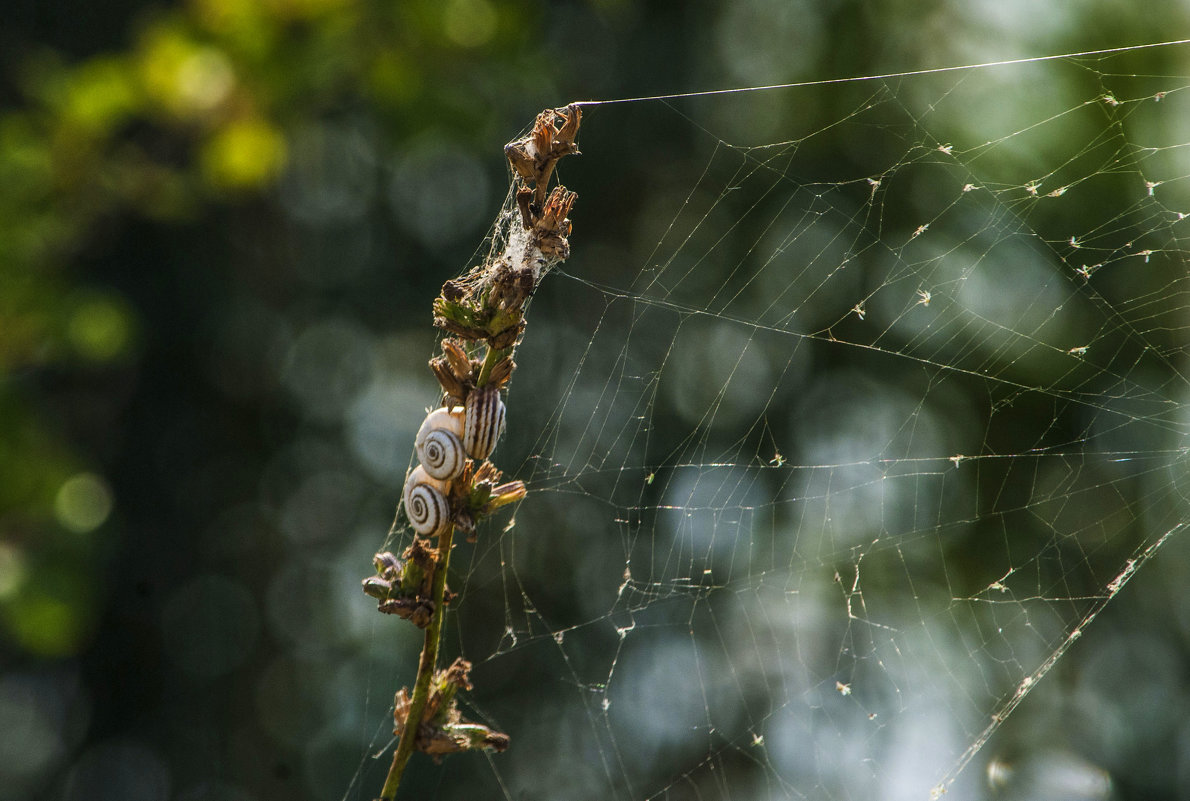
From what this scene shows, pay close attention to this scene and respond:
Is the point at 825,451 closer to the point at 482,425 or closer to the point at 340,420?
the point at 340,420

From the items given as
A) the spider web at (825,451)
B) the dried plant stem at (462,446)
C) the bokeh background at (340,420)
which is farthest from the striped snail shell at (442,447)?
the bokeh background at (340,420)

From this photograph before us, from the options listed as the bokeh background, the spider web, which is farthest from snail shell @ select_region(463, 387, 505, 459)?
the bokeh background

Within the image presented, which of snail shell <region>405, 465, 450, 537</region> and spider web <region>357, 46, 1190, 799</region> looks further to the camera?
spider web <region>357, 46, 1190, 799</region>

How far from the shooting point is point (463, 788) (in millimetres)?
4562

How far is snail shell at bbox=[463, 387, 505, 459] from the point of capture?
2.81 ft

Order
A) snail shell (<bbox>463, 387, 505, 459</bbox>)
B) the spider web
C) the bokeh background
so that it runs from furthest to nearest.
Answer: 1. the bokeh background
2. the spider web
3. snail shell (<bbox>463, 387, 505, 459</bbox>)

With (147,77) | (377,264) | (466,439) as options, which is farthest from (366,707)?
(466,439)

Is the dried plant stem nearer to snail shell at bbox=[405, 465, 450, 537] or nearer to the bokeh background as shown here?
snail shell at bbox=[405, 465, 450, 537]

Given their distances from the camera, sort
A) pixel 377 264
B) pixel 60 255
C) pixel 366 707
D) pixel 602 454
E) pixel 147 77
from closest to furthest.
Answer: pixel 147 77, pixel 60 255, pixel 602 454, pixel 366 707, pixel 377 264

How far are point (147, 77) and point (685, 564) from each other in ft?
10.4

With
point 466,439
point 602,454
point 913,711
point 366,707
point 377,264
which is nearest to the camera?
point 466,439

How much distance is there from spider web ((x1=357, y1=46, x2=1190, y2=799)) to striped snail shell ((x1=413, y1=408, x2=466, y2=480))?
298 centimetres

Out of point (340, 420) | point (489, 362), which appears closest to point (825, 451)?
point (340, 420)

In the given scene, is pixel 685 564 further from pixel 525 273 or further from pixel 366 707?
pixel 525 273
